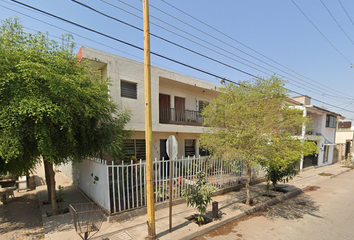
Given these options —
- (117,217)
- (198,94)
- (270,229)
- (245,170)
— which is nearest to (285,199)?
(245,170)

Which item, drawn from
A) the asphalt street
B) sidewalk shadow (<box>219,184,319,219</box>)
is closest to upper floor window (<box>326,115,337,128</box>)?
the asphalt street

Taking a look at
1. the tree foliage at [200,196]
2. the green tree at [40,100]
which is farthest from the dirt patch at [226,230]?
the green tree at [40,100]

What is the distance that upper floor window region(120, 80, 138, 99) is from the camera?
8680mm

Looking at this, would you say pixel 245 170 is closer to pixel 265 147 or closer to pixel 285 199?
pixel 285 199

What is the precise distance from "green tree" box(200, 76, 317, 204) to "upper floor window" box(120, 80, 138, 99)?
4307 mm

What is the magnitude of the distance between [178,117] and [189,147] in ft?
9.81

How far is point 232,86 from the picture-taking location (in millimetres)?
6602

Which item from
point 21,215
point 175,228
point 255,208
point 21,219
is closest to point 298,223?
point 255,208

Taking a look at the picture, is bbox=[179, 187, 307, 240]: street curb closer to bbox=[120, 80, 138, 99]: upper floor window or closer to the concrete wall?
the concrete wall

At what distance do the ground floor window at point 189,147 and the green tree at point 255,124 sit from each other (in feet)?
20.9

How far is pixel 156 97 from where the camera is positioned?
9.34 meters

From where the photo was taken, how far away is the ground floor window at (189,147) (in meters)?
12.9

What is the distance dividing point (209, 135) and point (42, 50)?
6008 mm

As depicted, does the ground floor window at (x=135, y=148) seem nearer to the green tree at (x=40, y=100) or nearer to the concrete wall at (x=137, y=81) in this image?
the concrete wall at (x=137, y=81)
